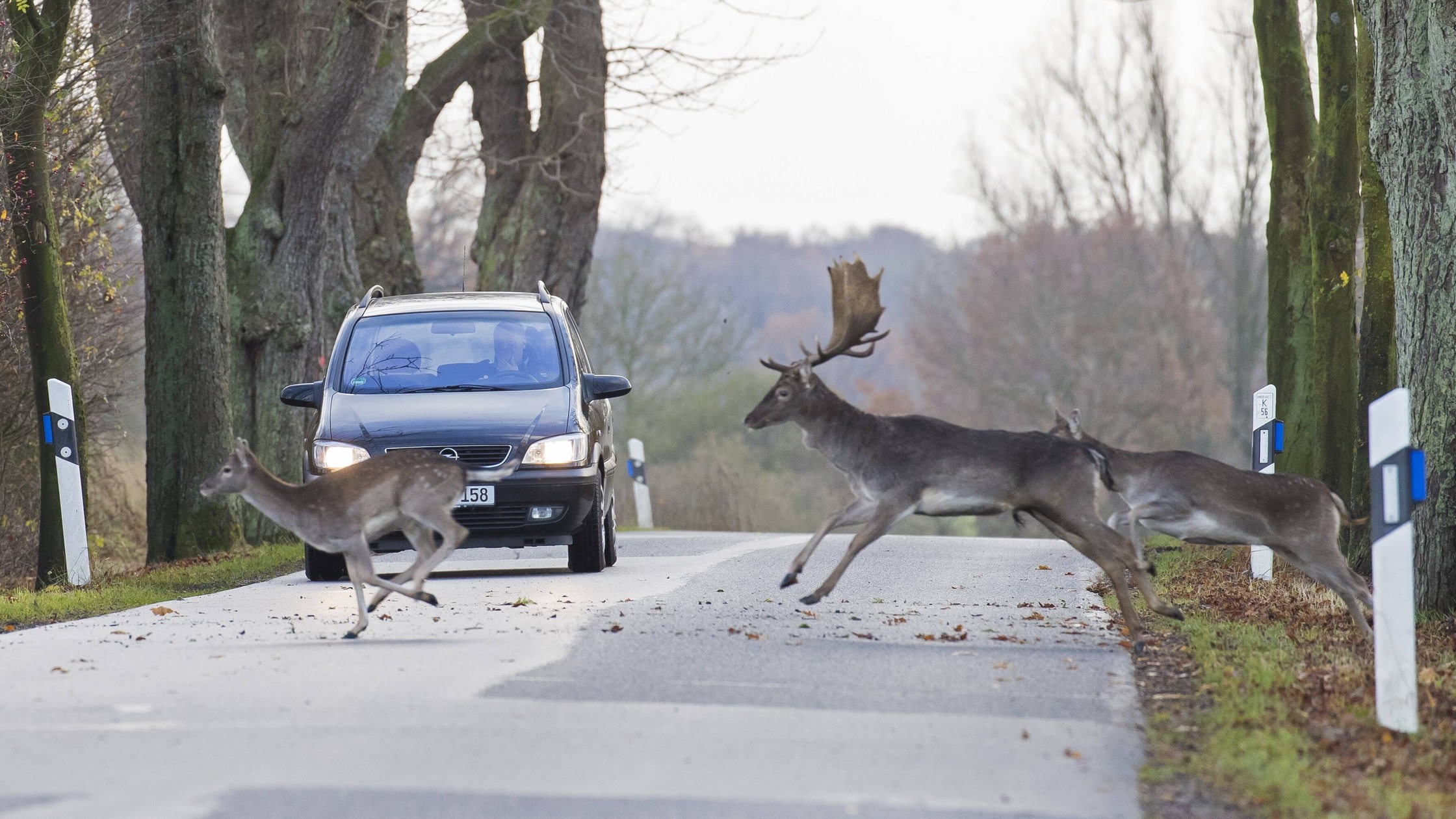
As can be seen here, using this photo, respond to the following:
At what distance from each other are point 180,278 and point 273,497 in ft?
26.3

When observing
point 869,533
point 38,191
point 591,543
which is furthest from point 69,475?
point 869,533

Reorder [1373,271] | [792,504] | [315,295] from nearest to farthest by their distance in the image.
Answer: [1373,271] < [315,295] < [792,504]

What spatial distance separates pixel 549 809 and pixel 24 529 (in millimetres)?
18768

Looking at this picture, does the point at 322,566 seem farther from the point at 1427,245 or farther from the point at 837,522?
the point at 1427,245

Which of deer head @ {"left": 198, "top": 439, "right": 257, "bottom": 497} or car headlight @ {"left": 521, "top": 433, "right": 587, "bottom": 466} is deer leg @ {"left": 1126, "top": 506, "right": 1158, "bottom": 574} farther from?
deer head @ {"left": 198, "top": 439, "right": 257, "bottom": 497}

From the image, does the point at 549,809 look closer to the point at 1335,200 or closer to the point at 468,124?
the point at 1335,200

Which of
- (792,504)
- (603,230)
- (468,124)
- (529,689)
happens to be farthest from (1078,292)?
(529,689)

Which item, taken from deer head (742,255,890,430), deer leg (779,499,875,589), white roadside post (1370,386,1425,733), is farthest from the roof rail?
white roadside post (1370,386,1425,733)

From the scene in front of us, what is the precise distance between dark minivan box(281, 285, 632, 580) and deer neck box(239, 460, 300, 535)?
88.0 inches

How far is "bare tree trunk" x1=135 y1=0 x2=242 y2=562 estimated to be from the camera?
1795 cm

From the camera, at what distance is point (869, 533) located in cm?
1088

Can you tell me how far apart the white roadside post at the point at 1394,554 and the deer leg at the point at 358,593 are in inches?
216

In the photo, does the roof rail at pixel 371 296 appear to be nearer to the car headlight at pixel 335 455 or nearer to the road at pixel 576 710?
the car headlight at pixel 335 455

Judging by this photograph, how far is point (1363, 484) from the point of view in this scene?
14.1 metres
